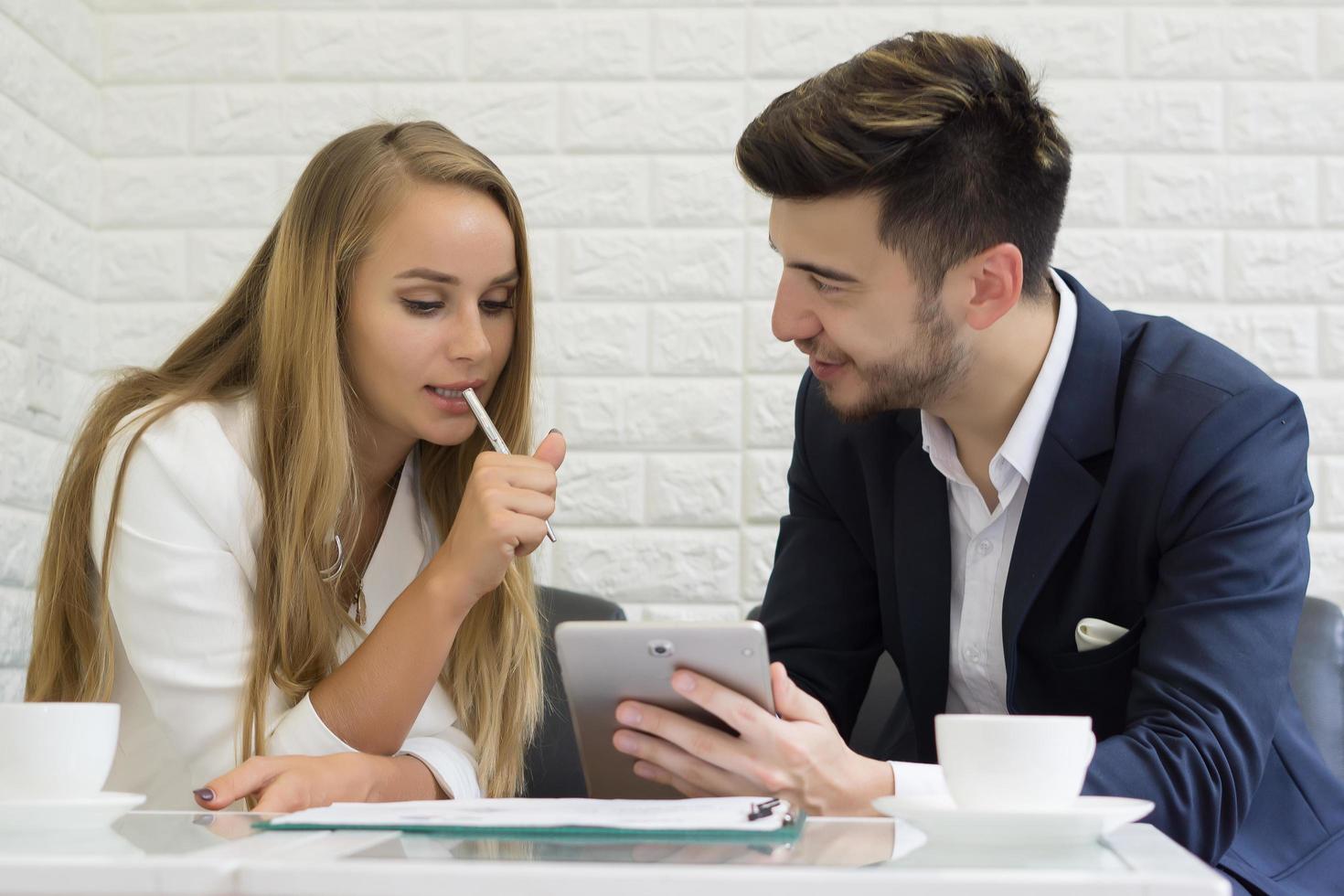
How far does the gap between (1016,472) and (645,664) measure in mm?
700

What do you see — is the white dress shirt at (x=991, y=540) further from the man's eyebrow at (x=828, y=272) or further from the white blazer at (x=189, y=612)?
the white blazer at (x=189, y=612)

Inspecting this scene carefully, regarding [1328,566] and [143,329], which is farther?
[143,329]

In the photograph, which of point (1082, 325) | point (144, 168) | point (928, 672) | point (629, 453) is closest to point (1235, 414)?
point (1082, 325)

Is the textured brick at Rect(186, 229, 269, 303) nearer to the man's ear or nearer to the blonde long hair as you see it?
the blonde long hair

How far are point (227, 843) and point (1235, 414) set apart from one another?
3.82 ft

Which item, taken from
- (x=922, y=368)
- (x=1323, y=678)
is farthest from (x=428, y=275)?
(x=1323, y=678)

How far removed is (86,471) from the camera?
1569 mm

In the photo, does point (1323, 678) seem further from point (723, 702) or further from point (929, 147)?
point (723, 702)

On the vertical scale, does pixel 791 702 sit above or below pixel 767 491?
below

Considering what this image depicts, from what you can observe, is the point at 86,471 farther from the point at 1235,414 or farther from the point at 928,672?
the point at 1235,414

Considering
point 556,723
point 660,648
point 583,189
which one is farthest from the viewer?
point 583,189

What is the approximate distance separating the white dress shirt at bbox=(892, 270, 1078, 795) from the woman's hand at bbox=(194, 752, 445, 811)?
67 centimetres

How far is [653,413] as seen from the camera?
2365mm

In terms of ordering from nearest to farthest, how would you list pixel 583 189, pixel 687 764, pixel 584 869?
1. pixel 584 869
2. pixel 687 764
3. pixel 583 189
